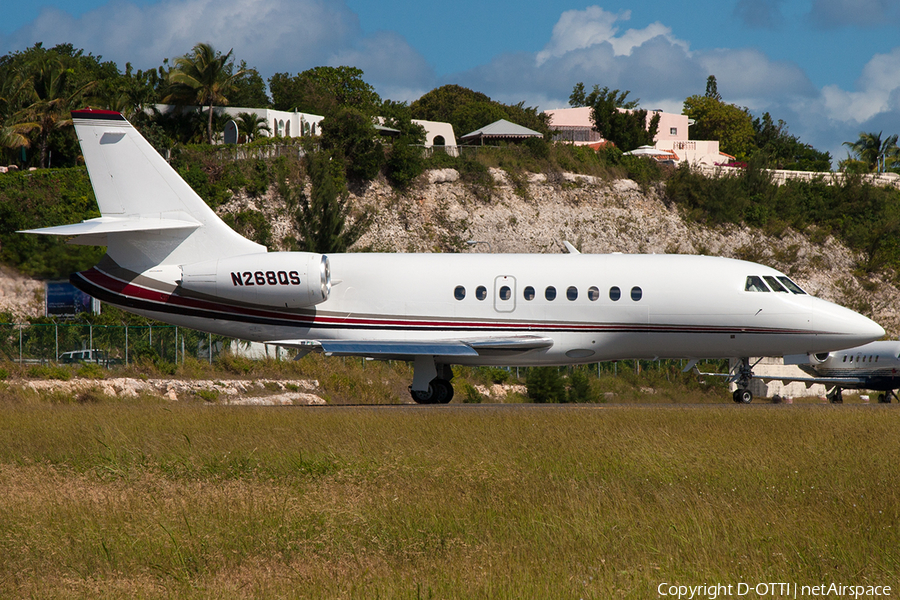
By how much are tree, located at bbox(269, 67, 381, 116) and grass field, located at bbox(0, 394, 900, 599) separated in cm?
6724

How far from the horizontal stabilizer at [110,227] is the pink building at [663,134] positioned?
60789 mm

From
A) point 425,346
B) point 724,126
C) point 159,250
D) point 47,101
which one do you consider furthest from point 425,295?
point 724,126

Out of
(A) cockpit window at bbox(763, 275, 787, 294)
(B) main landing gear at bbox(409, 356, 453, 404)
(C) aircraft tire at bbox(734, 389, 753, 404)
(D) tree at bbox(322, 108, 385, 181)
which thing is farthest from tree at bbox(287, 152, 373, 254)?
(A) cockpit window at bbox(763, 275, 787, 294)

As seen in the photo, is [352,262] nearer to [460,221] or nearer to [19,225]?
[19,225]

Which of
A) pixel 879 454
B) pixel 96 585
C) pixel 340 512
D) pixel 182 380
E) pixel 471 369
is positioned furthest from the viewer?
pixel 471 369

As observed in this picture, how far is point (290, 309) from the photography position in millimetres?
20281

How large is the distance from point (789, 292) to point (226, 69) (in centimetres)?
4474

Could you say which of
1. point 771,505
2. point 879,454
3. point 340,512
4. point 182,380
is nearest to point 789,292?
point 879,454

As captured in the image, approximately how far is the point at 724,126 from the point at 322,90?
167 ft

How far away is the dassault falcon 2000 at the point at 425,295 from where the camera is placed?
19453mm

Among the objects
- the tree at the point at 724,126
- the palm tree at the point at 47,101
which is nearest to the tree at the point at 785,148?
the tree at the point at 724,126

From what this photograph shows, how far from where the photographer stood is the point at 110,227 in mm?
19547

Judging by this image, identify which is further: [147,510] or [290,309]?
[290,309]

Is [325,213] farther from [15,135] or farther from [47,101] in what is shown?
[47,101]
